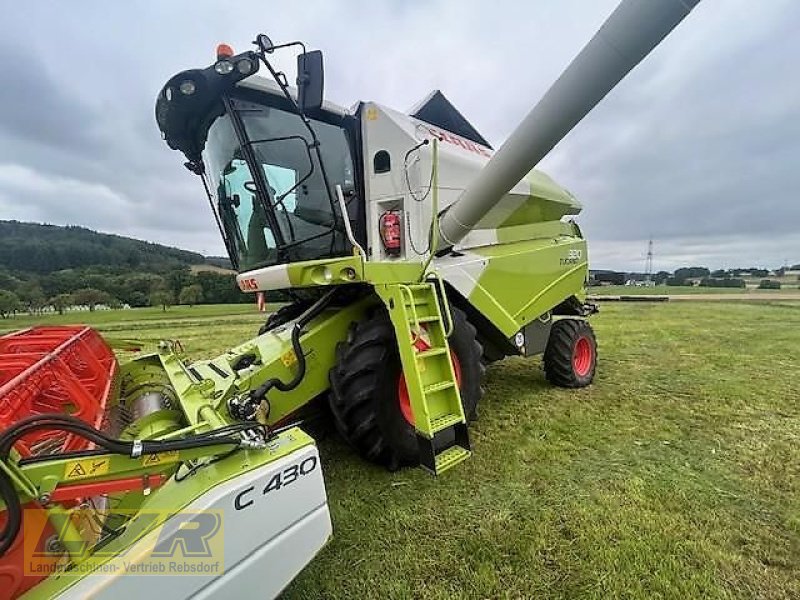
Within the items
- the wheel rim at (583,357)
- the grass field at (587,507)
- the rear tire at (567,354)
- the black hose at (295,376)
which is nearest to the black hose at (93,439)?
the grass field at (587,507)

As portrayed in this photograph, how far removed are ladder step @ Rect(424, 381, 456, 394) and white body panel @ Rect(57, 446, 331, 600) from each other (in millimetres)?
1109

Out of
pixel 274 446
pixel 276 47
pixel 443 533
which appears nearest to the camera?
pixel 274 446

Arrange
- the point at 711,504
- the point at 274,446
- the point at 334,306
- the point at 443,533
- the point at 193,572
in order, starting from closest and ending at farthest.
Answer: the point at 193,572 → the point at 274,446 → the point at 443,533 → the point at 711,504 → the point at 334,306

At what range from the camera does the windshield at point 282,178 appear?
3.24m

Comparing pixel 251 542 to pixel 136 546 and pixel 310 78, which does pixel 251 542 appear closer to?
pixel 136 546

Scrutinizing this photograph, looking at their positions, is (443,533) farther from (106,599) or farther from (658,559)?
(106,599)

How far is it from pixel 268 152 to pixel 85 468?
2464mm

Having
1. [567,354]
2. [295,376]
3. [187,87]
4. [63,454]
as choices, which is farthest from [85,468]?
[567,354]

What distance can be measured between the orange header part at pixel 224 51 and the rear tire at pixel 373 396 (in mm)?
1954

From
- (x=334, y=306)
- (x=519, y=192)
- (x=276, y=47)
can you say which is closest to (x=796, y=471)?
(x=519, y=192)

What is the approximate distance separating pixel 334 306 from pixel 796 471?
3.35 metres

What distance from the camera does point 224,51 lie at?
287cm

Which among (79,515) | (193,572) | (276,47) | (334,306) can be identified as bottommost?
(193,572)

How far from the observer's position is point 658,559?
6.67 feet
